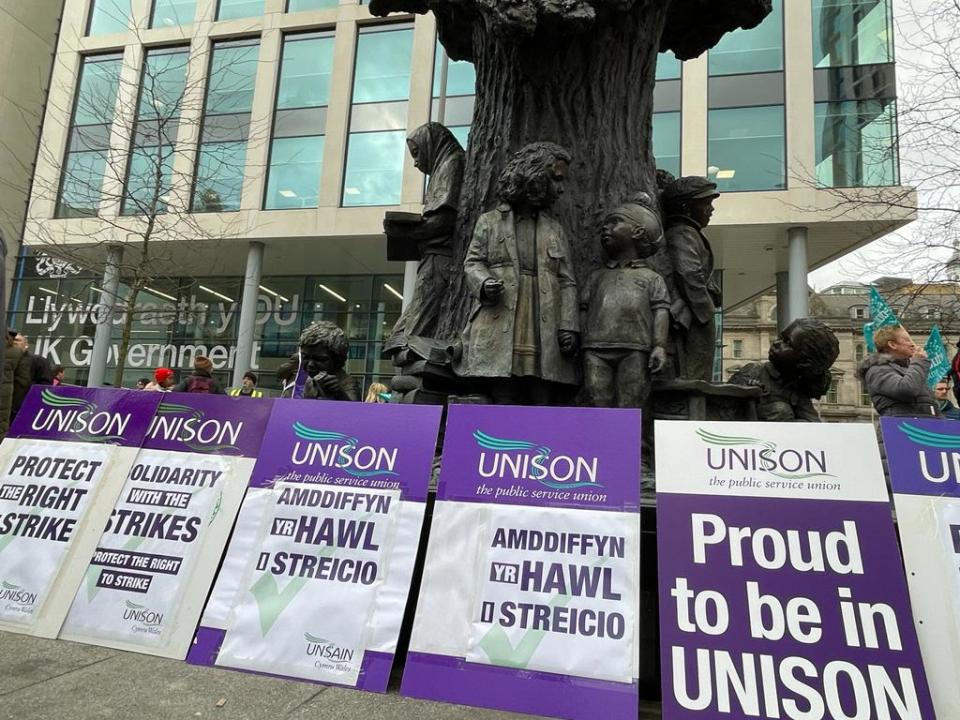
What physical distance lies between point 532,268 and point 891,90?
19.6 metres

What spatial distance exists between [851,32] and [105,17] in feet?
82.5

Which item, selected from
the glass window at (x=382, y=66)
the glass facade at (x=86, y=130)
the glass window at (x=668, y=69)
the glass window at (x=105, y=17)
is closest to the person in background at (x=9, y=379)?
the glass window at (x=382, y=66)

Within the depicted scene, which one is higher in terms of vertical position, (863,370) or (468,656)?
(863,370)

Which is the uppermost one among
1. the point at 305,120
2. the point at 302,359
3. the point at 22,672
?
the point at 305,120

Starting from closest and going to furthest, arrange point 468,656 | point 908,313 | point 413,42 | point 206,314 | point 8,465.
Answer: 1. point 468,656
2. point 8,465
3. point 908,313
4. point 413,42
5. point 206,314

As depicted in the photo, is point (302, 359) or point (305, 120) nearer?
point (302, 359)

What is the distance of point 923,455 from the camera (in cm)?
270

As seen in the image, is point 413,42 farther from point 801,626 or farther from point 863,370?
point 801,626

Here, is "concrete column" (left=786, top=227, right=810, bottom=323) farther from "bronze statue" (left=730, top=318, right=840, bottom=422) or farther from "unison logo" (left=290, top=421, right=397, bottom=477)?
"unison logo" (left=290, top=421, right=397, bottom=477)

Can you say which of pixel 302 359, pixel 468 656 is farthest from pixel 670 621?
pixel 302 359

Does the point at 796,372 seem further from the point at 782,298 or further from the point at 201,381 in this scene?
the point at 782,298

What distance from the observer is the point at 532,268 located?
14.0 ft

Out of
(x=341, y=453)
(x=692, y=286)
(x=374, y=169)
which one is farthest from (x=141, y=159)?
(x=341, y=453)

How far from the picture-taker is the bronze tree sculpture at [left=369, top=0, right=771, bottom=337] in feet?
15.0
